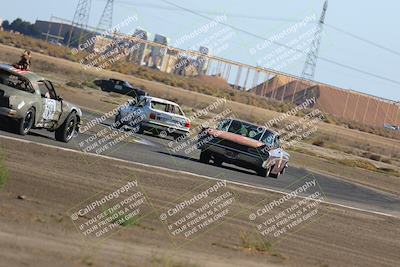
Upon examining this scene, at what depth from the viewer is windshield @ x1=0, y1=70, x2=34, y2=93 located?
55.9ft

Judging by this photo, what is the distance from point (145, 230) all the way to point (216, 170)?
995 cm

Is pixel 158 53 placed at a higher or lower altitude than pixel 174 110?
higher

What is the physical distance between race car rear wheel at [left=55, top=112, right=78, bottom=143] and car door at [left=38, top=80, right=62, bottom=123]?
44 centimetres

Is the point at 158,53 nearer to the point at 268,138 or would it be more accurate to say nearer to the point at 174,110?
the point at 174,110

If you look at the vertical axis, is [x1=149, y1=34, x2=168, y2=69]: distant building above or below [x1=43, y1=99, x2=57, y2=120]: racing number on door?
above

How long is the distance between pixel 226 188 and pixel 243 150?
13.2 ft

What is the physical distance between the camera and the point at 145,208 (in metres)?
12.7

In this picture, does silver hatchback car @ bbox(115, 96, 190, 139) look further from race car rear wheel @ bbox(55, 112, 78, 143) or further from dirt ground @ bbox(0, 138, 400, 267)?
dirt ground @ bbox(0, 138, 400, 267)

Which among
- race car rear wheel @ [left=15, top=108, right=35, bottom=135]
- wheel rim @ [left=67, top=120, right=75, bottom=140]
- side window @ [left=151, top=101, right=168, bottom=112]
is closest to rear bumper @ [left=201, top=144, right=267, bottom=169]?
wheel rim @ [left=67, top=120, right=75, bottom=140]

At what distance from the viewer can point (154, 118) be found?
91.8 ft

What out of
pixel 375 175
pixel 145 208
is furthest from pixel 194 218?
pixel 375 175

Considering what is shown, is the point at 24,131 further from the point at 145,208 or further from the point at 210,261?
the point at 210,261

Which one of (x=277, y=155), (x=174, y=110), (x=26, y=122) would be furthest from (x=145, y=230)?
(x=174, y=110)

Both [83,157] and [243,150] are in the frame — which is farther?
[243,150]
